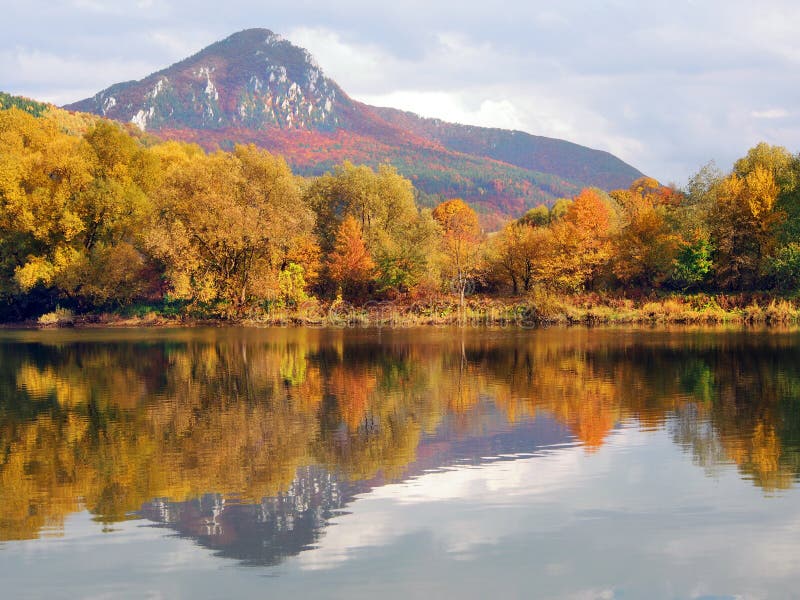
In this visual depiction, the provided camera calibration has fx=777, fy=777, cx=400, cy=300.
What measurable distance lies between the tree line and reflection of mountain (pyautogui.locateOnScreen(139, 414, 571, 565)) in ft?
152

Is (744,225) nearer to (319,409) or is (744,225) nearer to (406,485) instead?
(319,409)

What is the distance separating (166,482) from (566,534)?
23.2 ft

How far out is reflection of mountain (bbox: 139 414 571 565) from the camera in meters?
10.6

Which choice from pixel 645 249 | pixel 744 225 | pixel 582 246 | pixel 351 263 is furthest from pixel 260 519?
pixel 744 225

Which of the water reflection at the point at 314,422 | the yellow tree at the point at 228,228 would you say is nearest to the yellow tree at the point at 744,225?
the water reflection at the point at 314,422

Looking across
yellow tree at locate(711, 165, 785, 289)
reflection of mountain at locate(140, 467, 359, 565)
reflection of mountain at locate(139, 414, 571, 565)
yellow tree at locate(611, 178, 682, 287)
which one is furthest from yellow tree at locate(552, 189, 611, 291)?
reflection of mountain at locate(140, 467, 359, 565)

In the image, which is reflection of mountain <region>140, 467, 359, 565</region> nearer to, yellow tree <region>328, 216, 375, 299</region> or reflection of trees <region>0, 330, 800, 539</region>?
reflection of trees <region>0, 330, 800, 539</region>

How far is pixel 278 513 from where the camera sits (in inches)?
468

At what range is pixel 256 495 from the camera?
12.8m

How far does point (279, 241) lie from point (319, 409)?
42.7 m

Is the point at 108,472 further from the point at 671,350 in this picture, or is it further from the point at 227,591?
the point at 671,350

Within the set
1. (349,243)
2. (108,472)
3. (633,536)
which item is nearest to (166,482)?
(108,472)

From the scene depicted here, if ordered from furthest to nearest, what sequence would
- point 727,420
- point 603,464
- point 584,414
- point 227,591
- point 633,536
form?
point 584,414 → point 727,420 → point 603,464 → point 633,536 → point 227,591

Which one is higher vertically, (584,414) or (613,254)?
(613,254)
